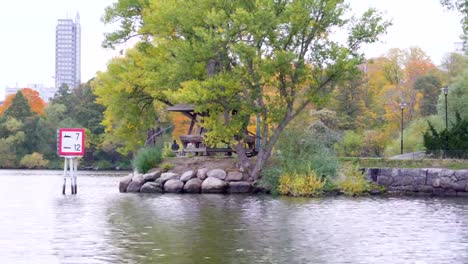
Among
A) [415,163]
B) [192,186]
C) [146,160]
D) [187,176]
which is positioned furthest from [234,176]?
[415,163]

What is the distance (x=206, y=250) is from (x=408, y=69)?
2717 inches

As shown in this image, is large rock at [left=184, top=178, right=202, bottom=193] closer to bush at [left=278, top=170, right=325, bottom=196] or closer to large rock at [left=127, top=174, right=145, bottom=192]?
large rock at [left=127, top=174, right=145, bottom=192]

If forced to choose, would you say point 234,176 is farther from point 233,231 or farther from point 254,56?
point 233,231

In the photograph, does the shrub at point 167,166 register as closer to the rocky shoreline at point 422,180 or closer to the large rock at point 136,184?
the large rock at point 136,184

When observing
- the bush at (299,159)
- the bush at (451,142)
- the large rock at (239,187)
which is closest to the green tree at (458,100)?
the bush at (451,142)

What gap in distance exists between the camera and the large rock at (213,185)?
3744cm

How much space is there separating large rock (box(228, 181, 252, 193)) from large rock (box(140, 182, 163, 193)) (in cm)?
361

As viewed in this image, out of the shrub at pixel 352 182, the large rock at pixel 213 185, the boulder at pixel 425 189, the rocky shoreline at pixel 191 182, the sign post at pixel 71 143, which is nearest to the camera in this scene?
the shrub at pixel 352 182

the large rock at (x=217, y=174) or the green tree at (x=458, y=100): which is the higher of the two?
the green tree at (x=458, y=100)

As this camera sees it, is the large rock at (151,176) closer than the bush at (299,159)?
No

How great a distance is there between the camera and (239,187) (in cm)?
3759

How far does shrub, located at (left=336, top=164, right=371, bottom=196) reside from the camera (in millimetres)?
35688

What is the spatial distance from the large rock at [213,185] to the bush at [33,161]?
208ft

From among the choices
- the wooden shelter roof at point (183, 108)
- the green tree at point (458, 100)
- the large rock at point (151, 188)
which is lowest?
the large rock at point (151, 188)
